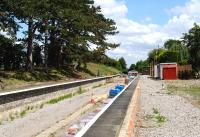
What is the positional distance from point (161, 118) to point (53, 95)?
515 inches

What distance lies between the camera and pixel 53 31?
213 feet

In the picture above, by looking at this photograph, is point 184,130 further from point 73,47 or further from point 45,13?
point 73,47

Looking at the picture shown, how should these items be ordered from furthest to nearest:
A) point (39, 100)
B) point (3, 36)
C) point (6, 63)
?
1. point (6, 63)
2. point (3, 36)
3. point (39, 100)

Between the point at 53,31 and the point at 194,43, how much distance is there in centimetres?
3797

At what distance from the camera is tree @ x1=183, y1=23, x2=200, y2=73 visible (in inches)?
3604

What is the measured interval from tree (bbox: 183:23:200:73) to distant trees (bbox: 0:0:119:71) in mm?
17869

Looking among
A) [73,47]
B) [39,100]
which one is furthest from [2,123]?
[73,47]

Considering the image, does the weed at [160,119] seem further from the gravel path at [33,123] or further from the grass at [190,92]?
the grass at [190,92]

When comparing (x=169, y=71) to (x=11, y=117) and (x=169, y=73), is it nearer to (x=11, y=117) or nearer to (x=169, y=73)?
(x=169, y=73)

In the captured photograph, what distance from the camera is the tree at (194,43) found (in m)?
91.5

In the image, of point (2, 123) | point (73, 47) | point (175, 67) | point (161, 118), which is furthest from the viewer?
point (175, 67)

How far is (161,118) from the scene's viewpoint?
808 inches

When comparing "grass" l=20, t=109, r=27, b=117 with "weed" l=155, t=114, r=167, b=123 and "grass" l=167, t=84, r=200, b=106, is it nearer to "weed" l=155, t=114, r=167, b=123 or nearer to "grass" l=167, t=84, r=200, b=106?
"weed" l=155, t=114, r=167, b=123

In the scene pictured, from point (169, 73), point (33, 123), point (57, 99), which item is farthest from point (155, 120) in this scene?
point (169, 73)
